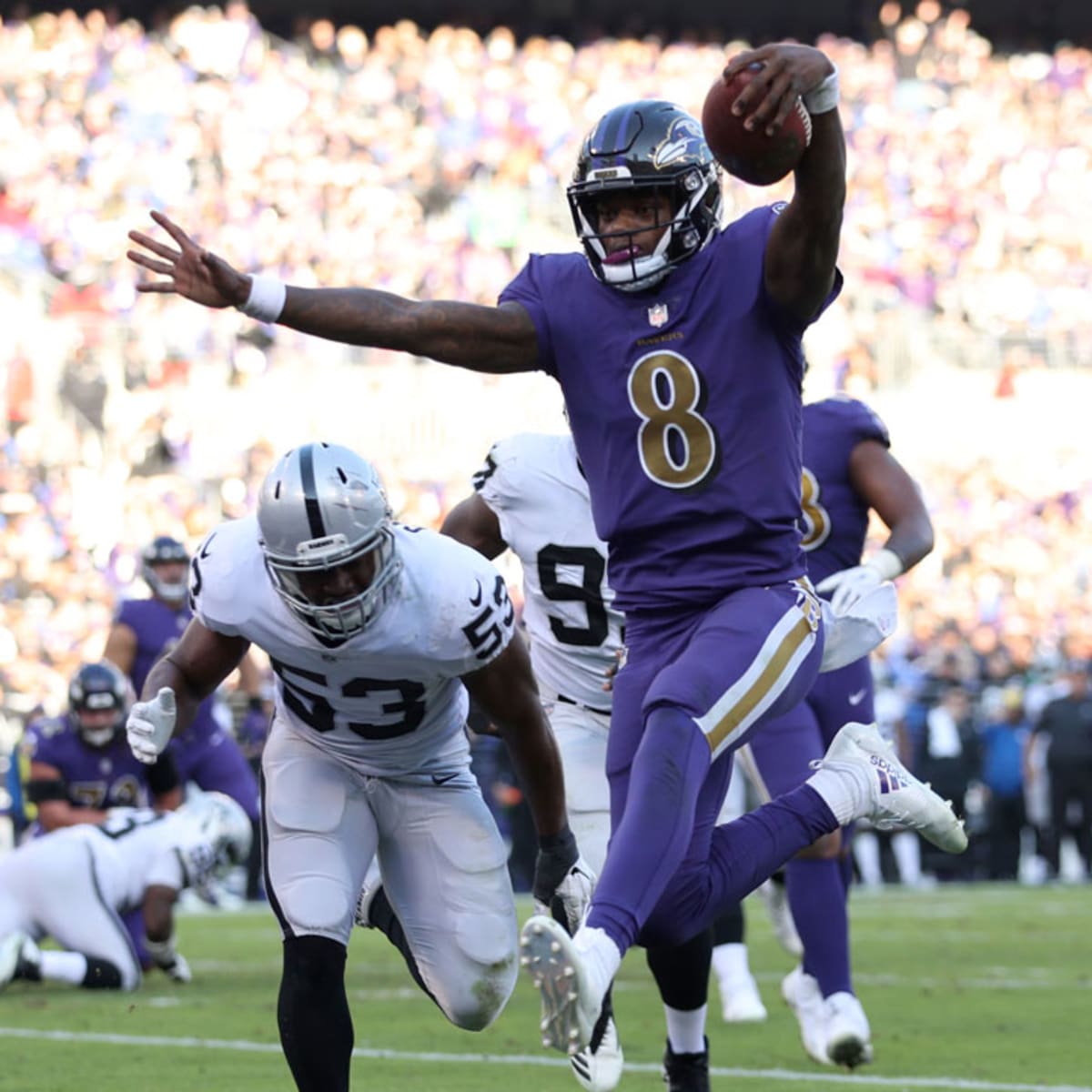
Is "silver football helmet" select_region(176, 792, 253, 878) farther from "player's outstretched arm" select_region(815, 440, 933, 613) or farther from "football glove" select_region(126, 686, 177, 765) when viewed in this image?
"football glove" select_region(126, 686, 177, 765)

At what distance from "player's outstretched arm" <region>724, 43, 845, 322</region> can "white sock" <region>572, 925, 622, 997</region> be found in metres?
1.34

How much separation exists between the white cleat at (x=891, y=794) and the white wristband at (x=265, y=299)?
1.55 meters

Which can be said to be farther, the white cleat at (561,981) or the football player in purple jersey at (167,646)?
the football player in purple jersey at (167,646)

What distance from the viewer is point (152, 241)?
4.30m

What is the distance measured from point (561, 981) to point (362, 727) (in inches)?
43.6

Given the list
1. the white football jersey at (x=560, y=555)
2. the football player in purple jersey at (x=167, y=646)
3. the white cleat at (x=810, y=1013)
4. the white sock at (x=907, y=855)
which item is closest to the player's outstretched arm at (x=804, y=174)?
the white football jersey at (x=560, y=555)

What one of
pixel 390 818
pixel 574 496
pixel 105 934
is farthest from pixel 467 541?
pixel 105 934

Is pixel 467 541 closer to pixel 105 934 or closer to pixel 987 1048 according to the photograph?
pixel 987 1048

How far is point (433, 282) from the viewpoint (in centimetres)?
2277

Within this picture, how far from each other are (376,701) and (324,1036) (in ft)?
2.38

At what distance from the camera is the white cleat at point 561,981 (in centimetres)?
378

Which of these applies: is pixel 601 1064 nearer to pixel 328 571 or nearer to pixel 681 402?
pixel 328 571

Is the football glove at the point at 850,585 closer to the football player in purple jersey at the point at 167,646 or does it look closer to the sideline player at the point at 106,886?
the sideline player at the point at 106,886

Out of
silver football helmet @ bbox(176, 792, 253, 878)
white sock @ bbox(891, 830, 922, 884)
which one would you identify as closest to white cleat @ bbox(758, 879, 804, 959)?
silver football helmet @ bbox(176, 792, 253, 878)
